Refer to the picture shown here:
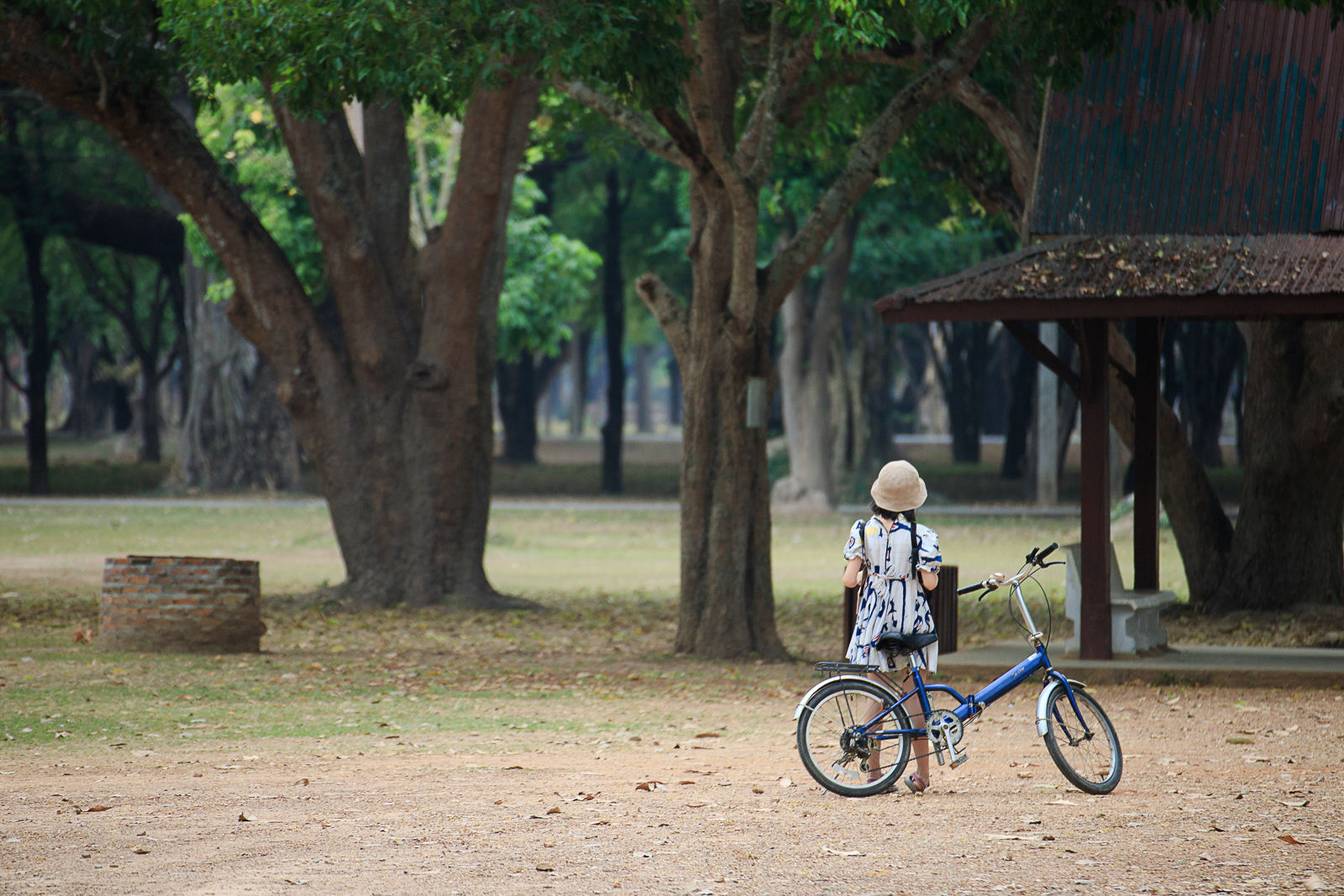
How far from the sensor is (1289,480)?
618 inches

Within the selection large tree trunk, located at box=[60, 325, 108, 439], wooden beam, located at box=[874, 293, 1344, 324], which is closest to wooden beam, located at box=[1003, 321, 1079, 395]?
wooden beam, located at box=[874, 293, 1344, 324]

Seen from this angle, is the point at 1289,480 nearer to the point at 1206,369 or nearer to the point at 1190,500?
the point at 1190,500

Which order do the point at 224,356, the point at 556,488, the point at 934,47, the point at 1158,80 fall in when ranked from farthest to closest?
the point at 556,488 < the point at 224,356 < the point at 934,47 < the point at 1158,80

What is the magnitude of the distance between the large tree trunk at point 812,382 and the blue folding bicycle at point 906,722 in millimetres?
22714

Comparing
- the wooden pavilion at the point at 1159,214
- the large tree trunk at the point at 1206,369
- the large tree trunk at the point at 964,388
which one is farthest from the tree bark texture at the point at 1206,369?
the wooden pavilion at the point at 1159,214

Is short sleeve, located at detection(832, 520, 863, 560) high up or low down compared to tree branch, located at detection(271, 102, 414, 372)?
down

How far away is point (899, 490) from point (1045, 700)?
121 centimetres

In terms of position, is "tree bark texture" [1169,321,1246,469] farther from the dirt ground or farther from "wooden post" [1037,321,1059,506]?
the dirt ground

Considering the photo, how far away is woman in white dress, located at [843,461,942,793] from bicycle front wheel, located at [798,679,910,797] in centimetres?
11

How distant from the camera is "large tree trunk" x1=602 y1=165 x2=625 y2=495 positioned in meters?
37.1

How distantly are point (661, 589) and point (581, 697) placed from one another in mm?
7993

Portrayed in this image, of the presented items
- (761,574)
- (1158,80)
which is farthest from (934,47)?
(761,574)

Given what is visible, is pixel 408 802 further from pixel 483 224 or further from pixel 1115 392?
pixel 1115 392

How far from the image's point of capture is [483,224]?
53.6 feet
